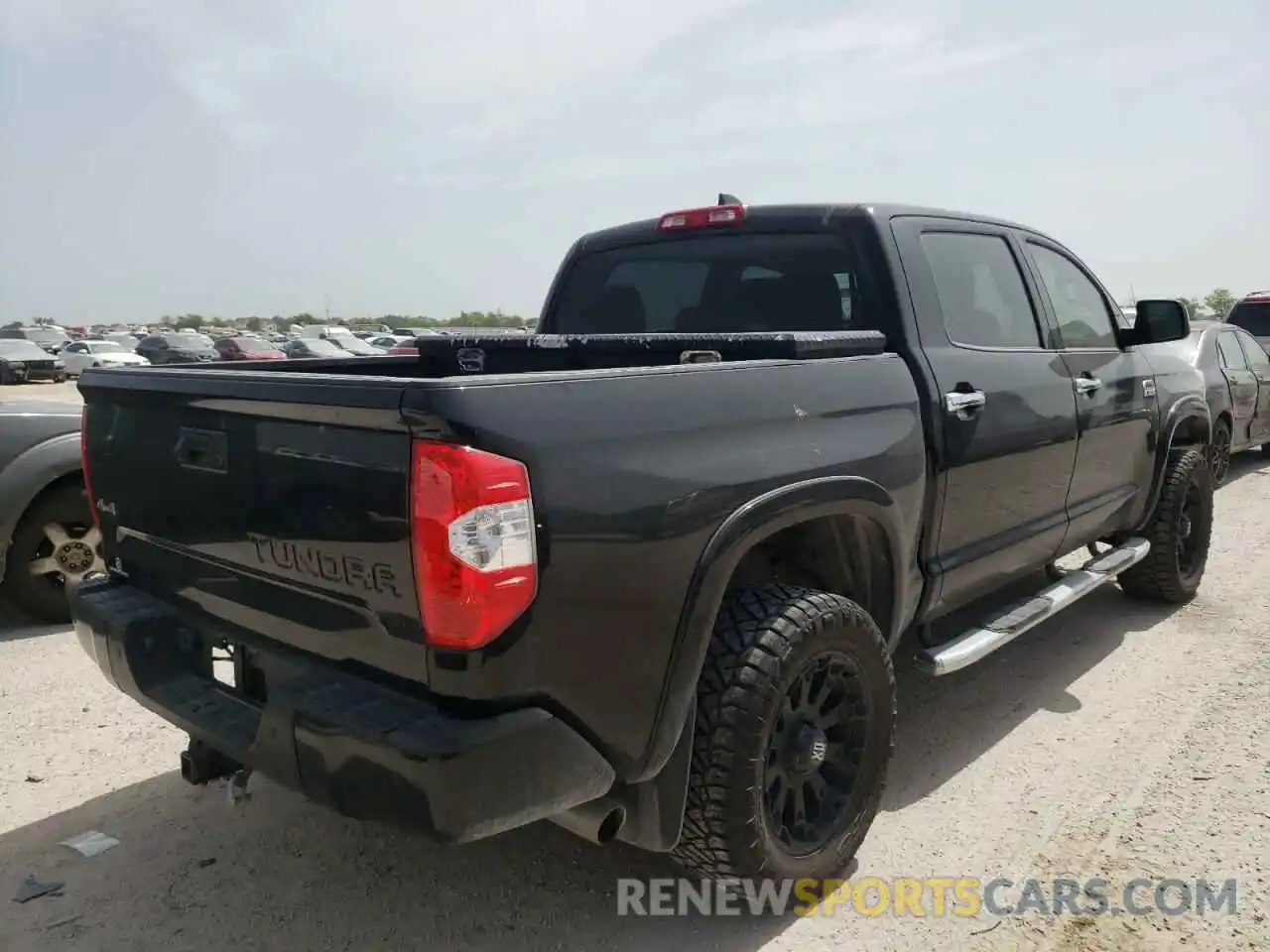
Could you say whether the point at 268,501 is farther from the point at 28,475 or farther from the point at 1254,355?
the point at 1254,355

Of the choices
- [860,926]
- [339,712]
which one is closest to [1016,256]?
[860,926]

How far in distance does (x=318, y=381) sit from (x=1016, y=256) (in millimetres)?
3113

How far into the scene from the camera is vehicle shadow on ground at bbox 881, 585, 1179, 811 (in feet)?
11.7

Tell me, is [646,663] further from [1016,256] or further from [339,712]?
[1016,256]

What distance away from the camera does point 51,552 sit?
5105 millimetres

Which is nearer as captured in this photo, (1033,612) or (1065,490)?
(1033,612)

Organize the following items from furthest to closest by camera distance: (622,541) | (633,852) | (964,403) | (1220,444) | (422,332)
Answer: (1220,444)
(422,332)
(964,403)
(633,852)
(622,541)

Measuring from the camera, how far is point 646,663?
220 centimetres

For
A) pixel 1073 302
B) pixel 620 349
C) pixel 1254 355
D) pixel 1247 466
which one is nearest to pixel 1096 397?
pixel 1073 302

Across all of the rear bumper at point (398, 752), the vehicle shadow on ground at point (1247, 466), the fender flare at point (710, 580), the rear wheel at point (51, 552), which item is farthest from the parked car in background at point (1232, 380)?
the rear wheel at point (51, 552)

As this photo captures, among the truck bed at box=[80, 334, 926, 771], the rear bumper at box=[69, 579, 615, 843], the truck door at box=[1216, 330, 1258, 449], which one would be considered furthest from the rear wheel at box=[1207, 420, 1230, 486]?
the rear bumper at box=[69, 579, 615, 843]

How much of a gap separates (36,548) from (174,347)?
114ft

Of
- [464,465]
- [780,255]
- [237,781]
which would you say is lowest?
[237,781]

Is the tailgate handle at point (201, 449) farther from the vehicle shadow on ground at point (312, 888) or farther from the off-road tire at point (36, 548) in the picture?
the off-road tire at point (36, 548)
